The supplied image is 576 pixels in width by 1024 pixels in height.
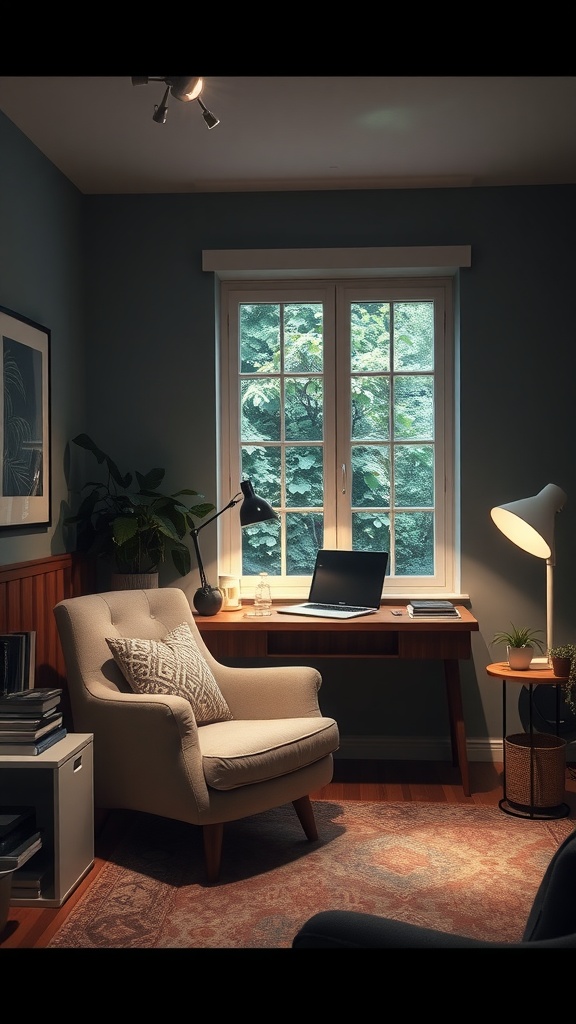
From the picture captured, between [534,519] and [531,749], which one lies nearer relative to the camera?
[531,749]

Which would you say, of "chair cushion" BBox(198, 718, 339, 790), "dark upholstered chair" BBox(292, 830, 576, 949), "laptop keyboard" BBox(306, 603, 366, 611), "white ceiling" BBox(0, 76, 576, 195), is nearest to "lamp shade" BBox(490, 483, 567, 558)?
"laptop keyboard" BBox(306, 603, 366, 611)

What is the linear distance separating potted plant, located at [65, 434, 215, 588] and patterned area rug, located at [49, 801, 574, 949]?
3.66ft

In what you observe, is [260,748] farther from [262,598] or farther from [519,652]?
[519,652]

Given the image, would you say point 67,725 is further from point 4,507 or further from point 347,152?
point 347,152

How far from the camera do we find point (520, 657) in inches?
138

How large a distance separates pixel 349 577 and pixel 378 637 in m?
0.33

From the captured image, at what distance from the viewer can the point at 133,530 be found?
364 cm

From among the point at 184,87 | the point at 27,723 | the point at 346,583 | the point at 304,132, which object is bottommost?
the point at 27,723

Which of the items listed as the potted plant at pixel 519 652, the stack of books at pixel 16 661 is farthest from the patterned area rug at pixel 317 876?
the stack of books at pixel 16 661

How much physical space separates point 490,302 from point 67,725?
2.72 metres

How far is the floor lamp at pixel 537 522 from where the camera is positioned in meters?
3.58

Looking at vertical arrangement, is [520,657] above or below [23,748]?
above

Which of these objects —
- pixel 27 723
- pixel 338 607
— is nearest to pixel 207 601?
pixel 338 607
